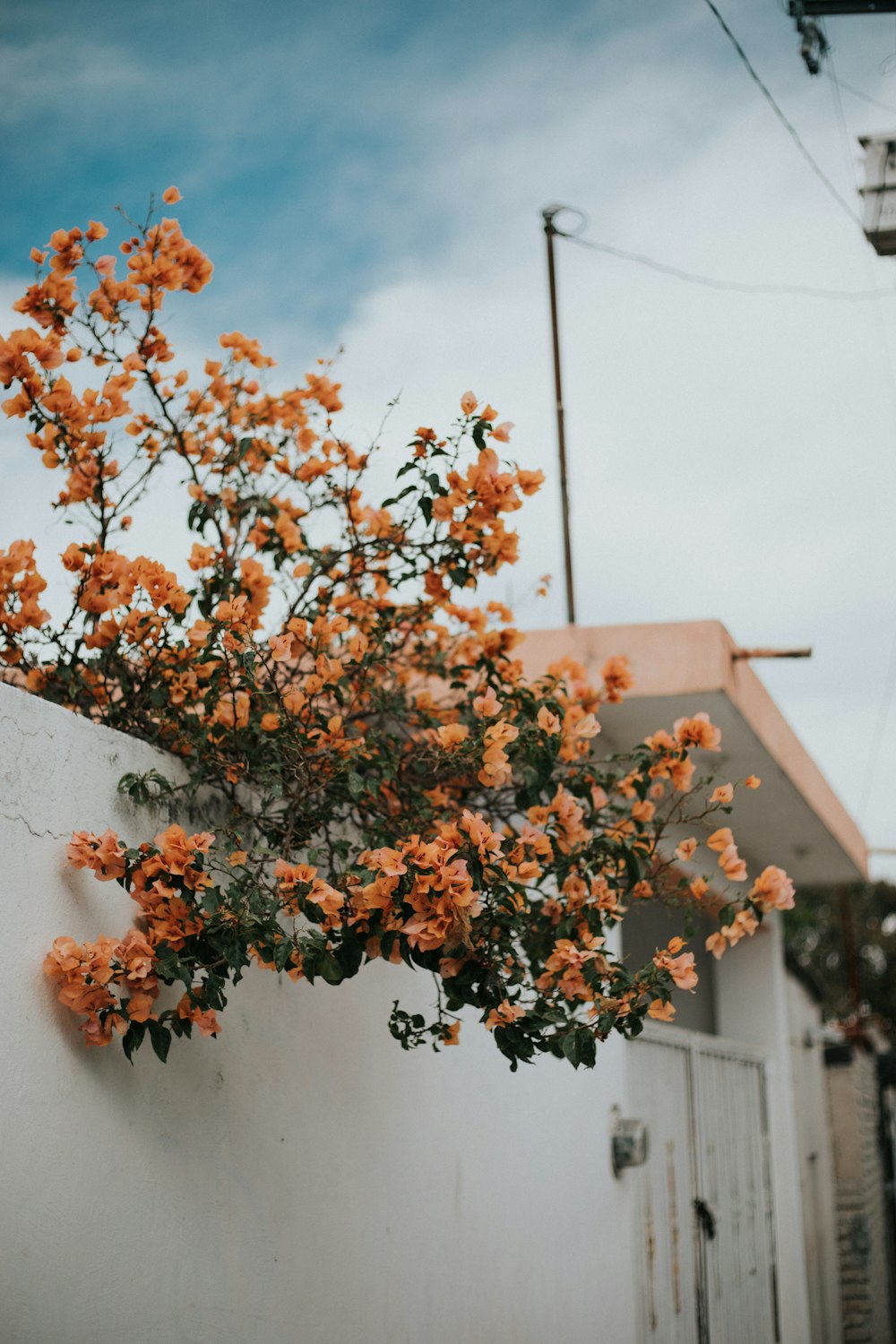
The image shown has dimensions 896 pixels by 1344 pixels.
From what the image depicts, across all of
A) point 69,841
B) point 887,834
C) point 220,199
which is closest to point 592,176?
point 220,199

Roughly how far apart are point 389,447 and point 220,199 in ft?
4.69

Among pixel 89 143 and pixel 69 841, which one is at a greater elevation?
pixel 89 143

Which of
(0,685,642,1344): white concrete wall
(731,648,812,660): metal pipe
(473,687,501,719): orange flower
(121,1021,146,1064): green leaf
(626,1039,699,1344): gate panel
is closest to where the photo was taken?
(0,685,642,1344): white concrete wall

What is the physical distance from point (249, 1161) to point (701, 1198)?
3.62 metres

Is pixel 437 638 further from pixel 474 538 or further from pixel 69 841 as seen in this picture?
pixel 69 841

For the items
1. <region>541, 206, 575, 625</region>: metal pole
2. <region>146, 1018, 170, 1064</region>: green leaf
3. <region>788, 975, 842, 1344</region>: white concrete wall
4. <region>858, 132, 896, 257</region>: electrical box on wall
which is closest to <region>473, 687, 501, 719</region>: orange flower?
<region>146, 1018, 170, 1064</region>: green leaf

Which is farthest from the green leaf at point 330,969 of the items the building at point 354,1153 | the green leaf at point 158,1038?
the building at point 354,1153

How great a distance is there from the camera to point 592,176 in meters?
5.68

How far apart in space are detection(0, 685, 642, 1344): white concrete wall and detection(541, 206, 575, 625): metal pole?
Result: 209 centimetres

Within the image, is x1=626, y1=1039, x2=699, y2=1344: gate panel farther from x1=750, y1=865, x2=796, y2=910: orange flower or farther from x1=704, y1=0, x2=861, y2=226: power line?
x1=704, y1=0, x2=861, y2=226: power line

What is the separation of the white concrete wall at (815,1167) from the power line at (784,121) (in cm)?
537

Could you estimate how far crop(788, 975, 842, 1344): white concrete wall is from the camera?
28.9ft

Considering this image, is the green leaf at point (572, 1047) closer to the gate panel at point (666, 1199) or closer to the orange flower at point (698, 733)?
the orange flower at point (698, 733)

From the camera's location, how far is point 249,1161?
2910 mm
